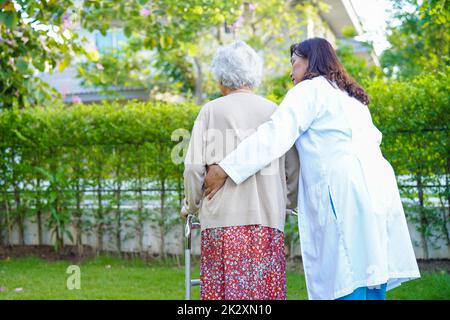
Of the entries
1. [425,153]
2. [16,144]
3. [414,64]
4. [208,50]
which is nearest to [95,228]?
[16,144]

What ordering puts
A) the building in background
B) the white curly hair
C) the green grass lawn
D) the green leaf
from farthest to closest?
the building in background, the green grass lawn, the green leaf, the white curly hair

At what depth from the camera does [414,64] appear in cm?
1244

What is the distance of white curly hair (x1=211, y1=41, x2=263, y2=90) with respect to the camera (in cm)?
313

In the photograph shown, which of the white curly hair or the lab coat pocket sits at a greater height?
the white curly hair

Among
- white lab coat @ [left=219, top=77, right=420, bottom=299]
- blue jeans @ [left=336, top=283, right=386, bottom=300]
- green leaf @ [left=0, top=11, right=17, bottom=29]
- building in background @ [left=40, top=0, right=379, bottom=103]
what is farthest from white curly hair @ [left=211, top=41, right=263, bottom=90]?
building in background @ [left=40, top=0, right=379, bottom=103]

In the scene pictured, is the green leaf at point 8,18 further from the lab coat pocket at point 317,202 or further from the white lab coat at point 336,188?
the lab coat pocket at point 317,202

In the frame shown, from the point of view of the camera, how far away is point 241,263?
3.01 m

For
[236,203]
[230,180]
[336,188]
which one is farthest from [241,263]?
[336,188]

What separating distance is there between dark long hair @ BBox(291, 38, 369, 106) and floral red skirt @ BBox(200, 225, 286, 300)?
79 centimetres

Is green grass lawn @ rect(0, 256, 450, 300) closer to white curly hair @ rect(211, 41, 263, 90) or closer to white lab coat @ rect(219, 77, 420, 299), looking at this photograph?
white lab coat @ rect(219, 77, 420, 299)

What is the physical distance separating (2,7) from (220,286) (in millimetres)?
3318

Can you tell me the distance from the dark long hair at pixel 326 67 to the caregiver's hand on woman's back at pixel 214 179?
65 centimetres

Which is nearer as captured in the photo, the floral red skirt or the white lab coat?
the white lab coat

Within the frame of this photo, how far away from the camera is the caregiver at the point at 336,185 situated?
2.89m
